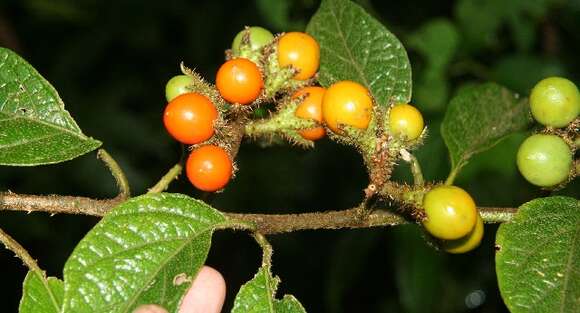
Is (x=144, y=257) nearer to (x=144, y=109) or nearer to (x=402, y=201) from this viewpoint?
(x=402, y=201)

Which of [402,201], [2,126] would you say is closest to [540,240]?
[402,201]

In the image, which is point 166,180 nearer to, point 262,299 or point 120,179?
point 120,179

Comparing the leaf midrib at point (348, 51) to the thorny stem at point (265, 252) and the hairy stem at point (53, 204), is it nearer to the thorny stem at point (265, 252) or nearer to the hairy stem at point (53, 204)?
the thorny stem at point (265, 252)

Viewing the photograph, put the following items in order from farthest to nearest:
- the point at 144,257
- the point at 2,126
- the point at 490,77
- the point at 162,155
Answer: the point at 162,155, the point at 490,77, the point at 2,126, the point at 144,257

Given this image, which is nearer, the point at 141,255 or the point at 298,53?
the point at 141,255

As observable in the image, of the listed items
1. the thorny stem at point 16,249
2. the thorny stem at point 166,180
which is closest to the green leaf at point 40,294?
the thorny stem at point 16,249

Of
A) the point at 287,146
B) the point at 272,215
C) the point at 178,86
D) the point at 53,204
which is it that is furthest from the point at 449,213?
the point at 287,146

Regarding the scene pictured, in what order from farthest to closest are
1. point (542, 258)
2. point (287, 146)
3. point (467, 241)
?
point (287, 146) → point (467, 241) → point (542, 258)
